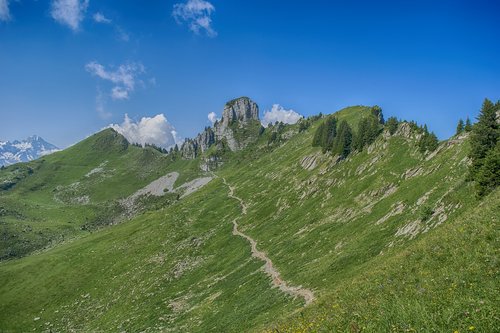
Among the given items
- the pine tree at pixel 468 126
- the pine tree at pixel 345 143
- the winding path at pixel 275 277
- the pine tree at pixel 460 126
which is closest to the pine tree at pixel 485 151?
the pine tree at pixel 468 126

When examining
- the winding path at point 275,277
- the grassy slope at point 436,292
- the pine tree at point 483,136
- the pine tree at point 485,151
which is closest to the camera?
the grassy slope at point 436,292

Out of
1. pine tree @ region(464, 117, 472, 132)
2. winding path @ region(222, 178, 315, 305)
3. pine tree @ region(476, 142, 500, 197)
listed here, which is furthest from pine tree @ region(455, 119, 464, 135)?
winding path @ region(222, 178, 315, 305)

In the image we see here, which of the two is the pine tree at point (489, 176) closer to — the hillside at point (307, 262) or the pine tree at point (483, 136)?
the hillside at point (307, 262)

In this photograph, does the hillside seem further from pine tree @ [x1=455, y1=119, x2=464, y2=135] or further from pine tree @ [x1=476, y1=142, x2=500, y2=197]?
pine tree @ [x1=455, y1=119, x2=464, y2=135]

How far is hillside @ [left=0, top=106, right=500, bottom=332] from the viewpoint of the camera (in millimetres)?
18188

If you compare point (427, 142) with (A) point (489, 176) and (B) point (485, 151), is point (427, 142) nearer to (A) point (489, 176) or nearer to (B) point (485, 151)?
(B) point (485, 151)

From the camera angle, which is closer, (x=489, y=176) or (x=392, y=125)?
(x=489, y=176)

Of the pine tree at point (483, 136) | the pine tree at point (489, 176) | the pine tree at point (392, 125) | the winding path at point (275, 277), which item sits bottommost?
the winding path at point (275, 277)

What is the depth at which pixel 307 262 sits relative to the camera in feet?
199

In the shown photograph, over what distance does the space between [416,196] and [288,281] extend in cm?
2588

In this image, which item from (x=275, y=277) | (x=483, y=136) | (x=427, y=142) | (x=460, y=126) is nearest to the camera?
(x=483, y=136)

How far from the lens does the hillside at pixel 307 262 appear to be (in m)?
18.2

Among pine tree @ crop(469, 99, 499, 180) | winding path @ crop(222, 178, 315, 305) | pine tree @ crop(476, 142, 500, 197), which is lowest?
winding path @ crop(222, 178, 315, 305)

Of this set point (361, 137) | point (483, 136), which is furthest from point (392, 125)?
point (483, 136)
